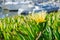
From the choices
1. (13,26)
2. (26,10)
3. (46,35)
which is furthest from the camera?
(26,10)

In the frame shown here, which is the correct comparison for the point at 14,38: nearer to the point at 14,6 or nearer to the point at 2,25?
the point at 2,25

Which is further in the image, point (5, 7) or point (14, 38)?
point (5, 7)

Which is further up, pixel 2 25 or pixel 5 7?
pixel 2 25

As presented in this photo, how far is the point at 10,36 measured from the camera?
9.88 ft

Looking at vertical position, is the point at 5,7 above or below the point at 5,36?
below

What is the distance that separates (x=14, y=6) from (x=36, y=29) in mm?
37722

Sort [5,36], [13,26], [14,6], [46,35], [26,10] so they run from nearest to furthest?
1. [46,35]
2. [5,36]
3. [13,26]
4. [26,10]
5. [14,6]

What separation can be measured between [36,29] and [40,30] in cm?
6

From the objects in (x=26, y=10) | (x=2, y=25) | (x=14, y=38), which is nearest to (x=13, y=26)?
(x=2, y=25)

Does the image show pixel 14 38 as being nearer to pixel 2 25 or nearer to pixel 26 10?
pixel 2 25

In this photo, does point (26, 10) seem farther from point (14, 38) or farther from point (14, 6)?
point (14, 38)

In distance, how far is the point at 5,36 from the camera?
3.05 m

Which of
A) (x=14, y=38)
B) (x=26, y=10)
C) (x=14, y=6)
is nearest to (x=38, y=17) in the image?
(x=14, y=38)

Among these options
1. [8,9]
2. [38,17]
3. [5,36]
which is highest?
[38,17]
